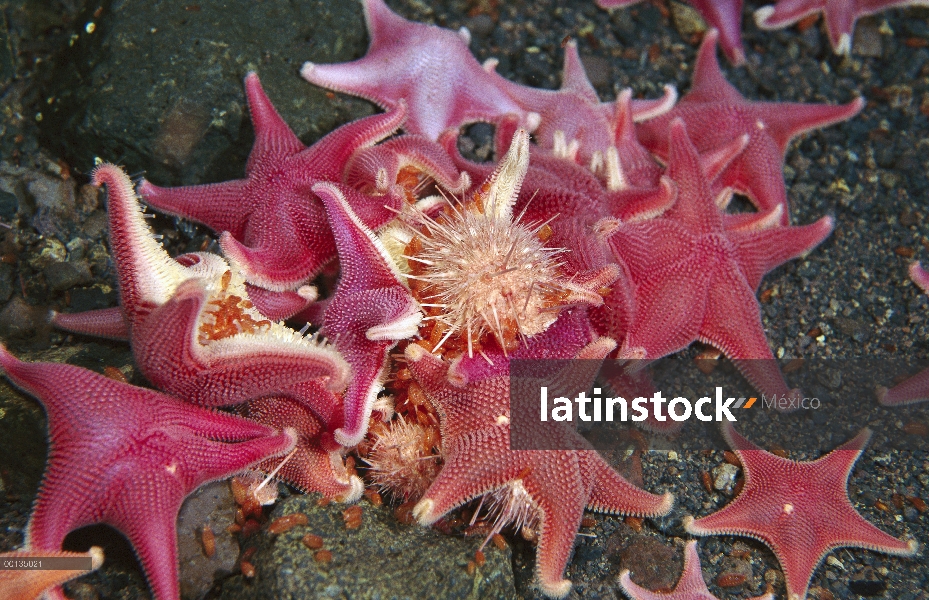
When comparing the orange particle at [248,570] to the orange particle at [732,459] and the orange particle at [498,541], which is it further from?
the orange particle at [732,459]

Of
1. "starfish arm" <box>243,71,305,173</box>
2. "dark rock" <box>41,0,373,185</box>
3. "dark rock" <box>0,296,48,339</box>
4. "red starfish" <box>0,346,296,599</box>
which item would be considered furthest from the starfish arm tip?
"dark rock" <box>0,296,48,339</box>

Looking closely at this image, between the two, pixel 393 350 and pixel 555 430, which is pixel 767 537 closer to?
pixel 555 430

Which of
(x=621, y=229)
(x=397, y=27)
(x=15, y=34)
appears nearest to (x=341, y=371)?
(x=621, y=229)

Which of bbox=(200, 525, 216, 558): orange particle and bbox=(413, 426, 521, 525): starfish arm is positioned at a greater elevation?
bbox=(413, 426, 521, 525): starfish arm

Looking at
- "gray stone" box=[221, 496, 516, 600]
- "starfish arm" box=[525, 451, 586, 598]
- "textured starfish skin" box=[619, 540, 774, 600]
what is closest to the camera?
"gray stone" box=[221, 496, 516, 600]

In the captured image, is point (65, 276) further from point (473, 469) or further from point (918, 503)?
point (918, 503)

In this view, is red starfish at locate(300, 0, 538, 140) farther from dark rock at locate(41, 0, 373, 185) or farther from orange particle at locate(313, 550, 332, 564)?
orange particle at locate(313, 550, 332, 564)
